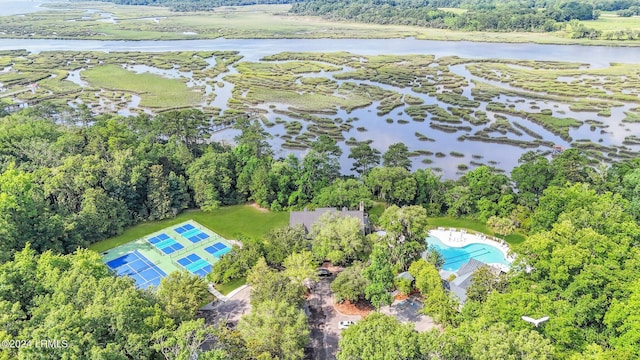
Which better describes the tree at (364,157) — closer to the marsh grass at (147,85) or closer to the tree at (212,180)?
the tree at (212,180)

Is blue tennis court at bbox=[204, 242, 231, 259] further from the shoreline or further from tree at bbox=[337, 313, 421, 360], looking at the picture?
the shoreline

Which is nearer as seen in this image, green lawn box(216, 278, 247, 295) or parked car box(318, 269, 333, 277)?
green lawn box(216, 278, 247, 295)

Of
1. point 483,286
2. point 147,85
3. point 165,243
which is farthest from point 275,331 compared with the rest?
point 147,85

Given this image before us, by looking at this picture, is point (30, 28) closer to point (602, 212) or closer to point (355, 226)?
point (355, 226)

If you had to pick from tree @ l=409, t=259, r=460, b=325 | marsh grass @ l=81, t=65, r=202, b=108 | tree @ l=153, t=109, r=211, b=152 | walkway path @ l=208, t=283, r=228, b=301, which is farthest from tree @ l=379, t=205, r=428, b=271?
marsh grass @ l=81, t=65, r=202, b=108

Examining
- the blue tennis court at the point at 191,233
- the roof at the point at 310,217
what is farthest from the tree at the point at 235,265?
the blue tennis court at the point at 191,233
